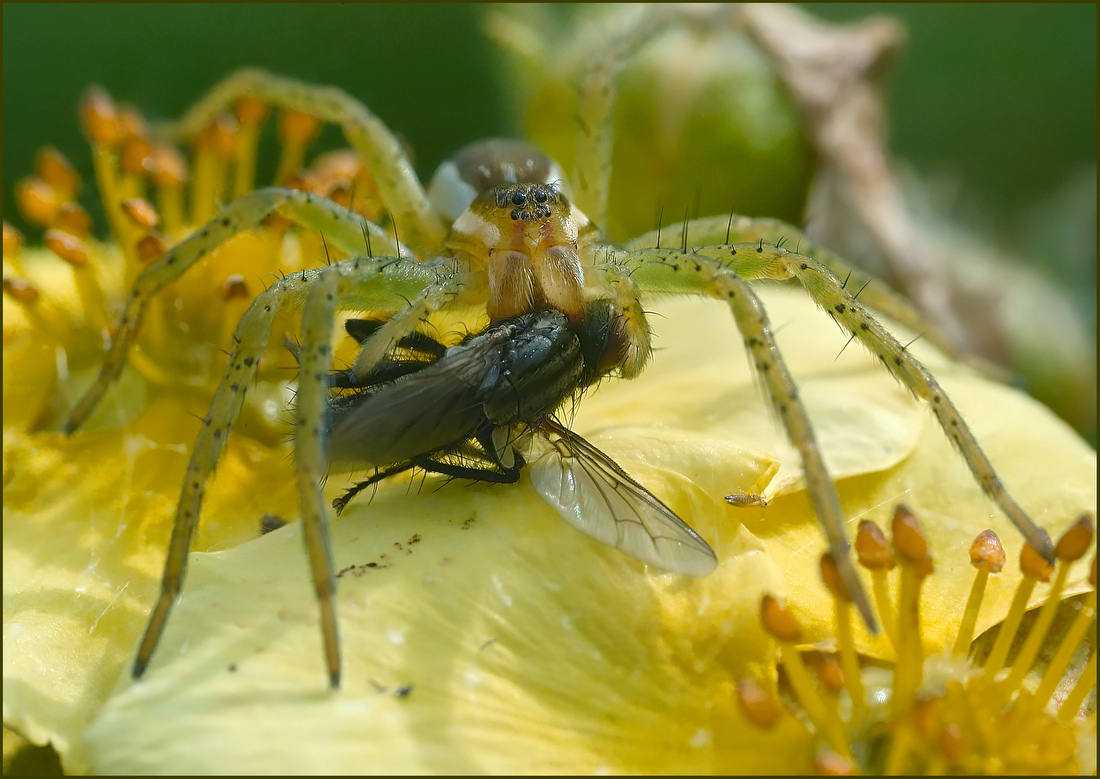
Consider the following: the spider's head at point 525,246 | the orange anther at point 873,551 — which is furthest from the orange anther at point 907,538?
the spider's head at point 525,246

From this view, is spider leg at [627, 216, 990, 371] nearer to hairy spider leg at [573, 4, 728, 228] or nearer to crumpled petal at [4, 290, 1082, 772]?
hairy spider leg at [573, 4, 728, 228]

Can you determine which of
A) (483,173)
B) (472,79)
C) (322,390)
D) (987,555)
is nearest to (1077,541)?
(987,555)

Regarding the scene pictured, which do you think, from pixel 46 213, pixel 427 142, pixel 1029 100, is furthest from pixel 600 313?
pixel 1029 100

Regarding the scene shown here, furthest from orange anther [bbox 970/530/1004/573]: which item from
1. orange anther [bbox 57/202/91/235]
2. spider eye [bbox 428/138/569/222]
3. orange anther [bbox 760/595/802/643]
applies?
orange anther [bbox 57/202/91/235]

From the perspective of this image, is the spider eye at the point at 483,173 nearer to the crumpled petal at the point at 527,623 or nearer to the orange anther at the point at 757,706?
A: the crumpled petal at the point at 527,623

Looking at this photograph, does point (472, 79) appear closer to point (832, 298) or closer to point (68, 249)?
point (68, 249)

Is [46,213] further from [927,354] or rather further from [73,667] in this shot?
[927,354]
